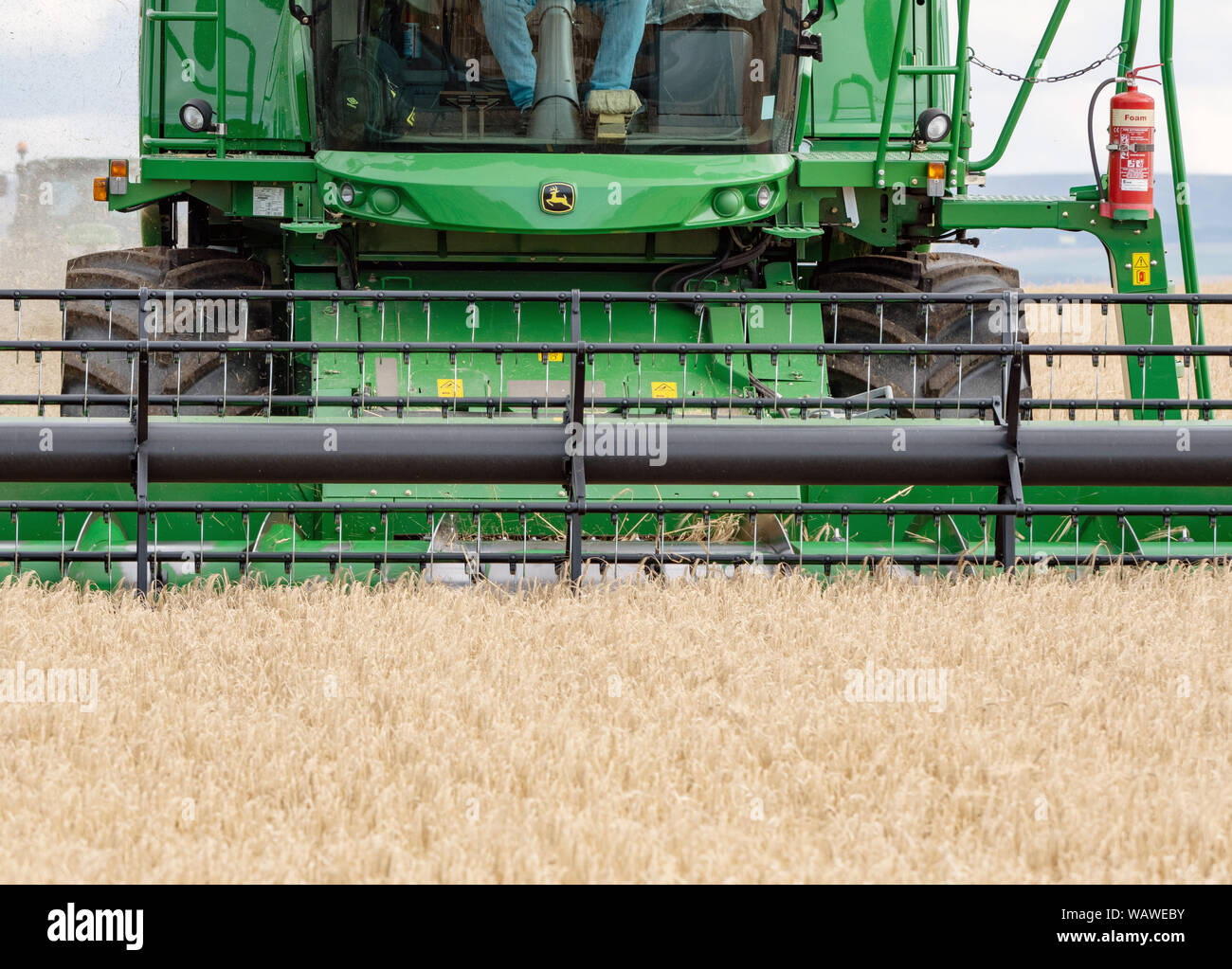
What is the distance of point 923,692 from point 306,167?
3.52 m

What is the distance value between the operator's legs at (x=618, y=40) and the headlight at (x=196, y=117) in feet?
5.43

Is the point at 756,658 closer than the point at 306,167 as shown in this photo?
Yes

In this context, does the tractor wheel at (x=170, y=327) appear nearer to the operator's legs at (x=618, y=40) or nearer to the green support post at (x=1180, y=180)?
the operator's legs at (x=618, y=40)

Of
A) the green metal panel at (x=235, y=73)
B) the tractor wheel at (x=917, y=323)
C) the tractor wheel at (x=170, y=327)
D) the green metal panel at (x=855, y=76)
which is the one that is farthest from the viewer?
the green metal panel at (x=855, y=76)

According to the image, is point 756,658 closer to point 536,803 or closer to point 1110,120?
point 536,803

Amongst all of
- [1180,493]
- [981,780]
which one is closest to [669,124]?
[1180,493]

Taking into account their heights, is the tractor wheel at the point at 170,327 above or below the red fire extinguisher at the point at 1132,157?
below

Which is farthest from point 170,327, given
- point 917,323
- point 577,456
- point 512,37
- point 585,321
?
point 917,323

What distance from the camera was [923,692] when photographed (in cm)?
306

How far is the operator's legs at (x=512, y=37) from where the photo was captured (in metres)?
5.13

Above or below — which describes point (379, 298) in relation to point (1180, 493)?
above

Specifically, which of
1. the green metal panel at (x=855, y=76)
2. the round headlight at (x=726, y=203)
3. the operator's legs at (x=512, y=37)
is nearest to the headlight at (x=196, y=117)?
the operator's legs at (x=512, y=37)

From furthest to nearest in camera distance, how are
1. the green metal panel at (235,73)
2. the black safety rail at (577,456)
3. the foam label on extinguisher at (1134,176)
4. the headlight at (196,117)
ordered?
the green metal panel at (235,73) < the headlight at (196,117) < the foam label on extinguisher at (1134,176) < the black safety rail at (577,456)
